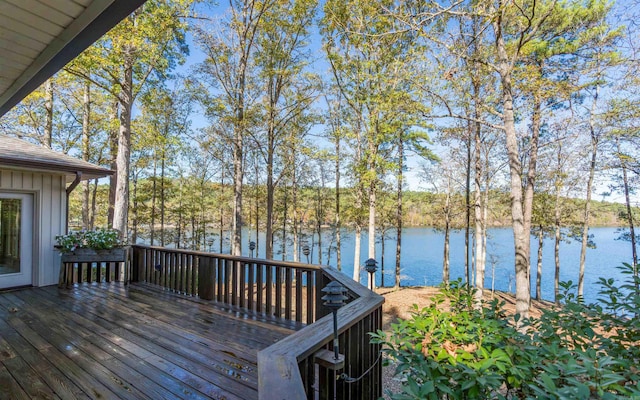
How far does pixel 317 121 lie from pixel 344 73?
2370 millimetres

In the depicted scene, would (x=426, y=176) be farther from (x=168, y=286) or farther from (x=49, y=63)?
(x=49, y=63)

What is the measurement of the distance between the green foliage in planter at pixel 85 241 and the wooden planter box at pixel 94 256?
6 centimetres

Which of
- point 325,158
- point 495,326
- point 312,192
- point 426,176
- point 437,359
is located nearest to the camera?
point 437,359

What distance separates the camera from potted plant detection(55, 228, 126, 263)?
4.94 metres

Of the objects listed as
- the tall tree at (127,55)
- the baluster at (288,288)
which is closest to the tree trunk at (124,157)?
the tall tree at (127,55)

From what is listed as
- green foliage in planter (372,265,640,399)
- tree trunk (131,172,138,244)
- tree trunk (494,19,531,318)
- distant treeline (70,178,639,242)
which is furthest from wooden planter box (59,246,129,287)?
tree trunk (131,172,138,244)

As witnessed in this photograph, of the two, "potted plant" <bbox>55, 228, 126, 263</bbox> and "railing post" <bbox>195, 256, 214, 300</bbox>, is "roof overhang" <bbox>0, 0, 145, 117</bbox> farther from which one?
"potted plant" <bbox>55, 228, 126, 263</bbox>

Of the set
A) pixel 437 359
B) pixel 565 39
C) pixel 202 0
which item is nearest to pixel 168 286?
pixel 437 359

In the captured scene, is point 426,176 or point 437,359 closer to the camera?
point 437,359

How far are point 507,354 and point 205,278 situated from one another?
4.00m

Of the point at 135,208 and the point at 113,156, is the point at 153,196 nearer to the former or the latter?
the point at 135,208

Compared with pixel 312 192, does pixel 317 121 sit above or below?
above

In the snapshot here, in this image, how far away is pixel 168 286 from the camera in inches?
196

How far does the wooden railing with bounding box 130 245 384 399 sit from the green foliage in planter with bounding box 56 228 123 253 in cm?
57
